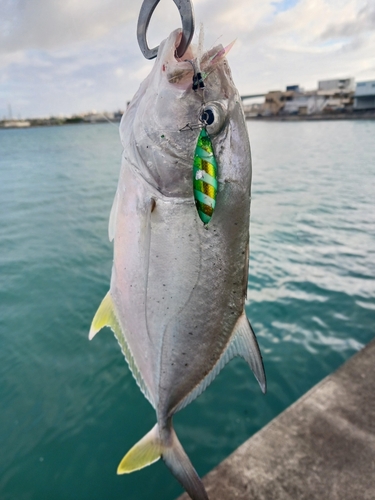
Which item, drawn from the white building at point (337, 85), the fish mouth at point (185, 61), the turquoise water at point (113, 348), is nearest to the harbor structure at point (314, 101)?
the white building at point (337, 85)

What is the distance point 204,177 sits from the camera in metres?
1.30

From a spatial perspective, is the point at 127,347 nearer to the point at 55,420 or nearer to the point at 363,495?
the point at 363,495

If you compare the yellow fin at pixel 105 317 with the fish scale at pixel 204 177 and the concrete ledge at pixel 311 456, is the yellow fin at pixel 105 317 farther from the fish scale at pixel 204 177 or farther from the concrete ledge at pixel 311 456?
the concrete ledge at pixel 311 456

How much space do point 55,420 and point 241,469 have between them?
2634 millimetres

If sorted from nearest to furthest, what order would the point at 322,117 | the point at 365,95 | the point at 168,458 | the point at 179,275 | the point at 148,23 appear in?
the point at 148,23 → the point at 179,275 → the point at 168,458 → the point at 365,95 → the point at 322,117

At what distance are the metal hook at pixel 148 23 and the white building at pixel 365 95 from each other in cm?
7805

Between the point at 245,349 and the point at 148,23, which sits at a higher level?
the point at 148,23

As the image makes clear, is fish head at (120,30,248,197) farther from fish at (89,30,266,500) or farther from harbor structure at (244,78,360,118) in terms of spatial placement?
harbor structure at (244,78,360,118)

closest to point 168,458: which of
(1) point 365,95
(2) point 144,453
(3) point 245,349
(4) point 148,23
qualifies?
(2) point 144,453

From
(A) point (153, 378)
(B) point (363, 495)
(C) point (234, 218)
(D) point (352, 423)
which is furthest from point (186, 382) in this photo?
(D) point (352, 423)

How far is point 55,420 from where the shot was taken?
464 cm

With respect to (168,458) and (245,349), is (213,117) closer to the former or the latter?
(245,349)

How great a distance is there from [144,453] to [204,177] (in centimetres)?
133

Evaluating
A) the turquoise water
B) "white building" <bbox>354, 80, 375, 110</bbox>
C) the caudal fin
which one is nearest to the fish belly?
the caudal fin
